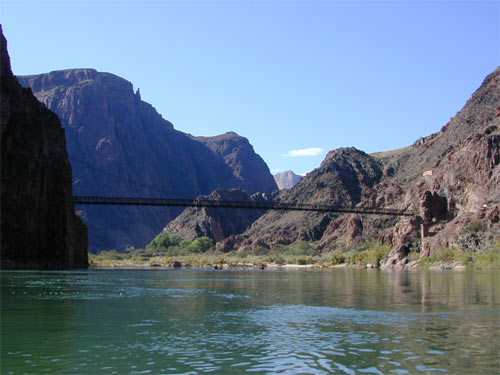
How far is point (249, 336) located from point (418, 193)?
→ 106721 millimetres

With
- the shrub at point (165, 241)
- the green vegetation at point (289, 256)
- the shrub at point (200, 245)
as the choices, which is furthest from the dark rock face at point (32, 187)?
the shrub at point (165, 241)

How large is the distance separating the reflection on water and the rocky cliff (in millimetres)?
64405

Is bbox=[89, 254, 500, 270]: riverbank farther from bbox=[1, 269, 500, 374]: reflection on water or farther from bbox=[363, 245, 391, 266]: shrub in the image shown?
bbox=[1, 269, 500, 374]: reflection on water

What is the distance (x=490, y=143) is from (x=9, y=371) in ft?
336

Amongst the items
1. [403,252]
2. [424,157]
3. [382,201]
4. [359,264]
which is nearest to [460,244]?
[403,252]

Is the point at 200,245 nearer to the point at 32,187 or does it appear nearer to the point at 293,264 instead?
the point at 293,264

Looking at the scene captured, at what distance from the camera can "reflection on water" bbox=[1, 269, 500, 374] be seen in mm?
13664

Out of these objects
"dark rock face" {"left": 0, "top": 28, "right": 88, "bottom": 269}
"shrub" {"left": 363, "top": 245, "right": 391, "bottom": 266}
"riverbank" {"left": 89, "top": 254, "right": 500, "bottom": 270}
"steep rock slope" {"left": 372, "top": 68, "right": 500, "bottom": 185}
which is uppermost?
"steep rock slope" {"left": 372, "top": 68, "right": 500, "bottom": 185}

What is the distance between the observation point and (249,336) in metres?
17.9

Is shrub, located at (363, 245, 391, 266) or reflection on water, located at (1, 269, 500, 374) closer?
reflection on water, located at (1, 269, 500, 374)

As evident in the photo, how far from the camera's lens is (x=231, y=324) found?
67.4ft

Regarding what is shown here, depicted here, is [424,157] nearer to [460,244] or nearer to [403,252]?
[403,252]

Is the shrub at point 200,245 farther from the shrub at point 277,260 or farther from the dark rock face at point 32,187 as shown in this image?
the dark rock face at point 32,187

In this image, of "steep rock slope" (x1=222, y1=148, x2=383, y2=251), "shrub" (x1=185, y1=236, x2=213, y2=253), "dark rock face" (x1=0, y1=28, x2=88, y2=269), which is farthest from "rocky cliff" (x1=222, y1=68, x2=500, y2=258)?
"dark rock face" (x1=0, y1=28, x2=88, y2=269)
